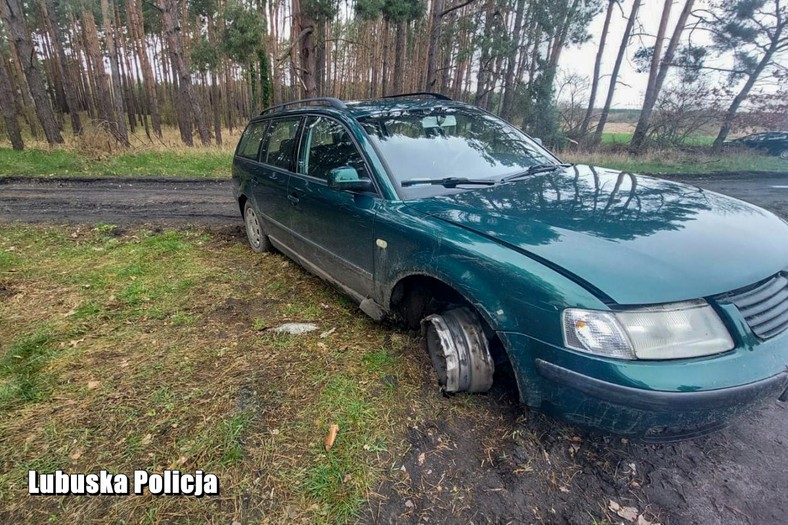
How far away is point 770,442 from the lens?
211 centimetres

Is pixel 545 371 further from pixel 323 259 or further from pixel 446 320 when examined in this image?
pixel 323 259

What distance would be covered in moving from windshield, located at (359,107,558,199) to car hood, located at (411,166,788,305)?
30cm

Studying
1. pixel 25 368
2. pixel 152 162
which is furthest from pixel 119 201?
pixel 25 368

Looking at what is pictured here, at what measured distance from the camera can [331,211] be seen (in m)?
3.09

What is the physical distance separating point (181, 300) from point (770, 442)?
425 cm

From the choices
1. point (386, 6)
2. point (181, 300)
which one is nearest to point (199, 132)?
point (386, 6)

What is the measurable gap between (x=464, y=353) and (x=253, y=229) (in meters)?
3.54

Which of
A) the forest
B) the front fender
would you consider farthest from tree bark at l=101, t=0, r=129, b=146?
the front fender

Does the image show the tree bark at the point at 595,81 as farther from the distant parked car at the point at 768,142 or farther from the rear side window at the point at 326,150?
the rear side window at the point at 326,150

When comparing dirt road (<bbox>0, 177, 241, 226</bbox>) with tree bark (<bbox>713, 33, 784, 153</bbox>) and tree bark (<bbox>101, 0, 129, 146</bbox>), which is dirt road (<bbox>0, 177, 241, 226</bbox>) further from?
tree bark (<bbox>713, 33, 784, 153</bbox>)

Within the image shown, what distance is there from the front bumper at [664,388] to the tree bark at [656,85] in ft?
58.0

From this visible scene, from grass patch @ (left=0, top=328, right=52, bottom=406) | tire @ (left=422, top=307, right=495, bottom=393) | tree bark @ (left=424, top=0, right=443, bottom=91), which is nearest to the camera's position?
tire @ (left=422, top=307, right=495, bottom=393)

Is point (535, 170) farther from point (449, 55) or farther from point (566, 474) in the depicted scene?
point (449, 55)

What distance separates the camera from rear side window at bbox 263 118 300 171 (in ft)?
12.3
